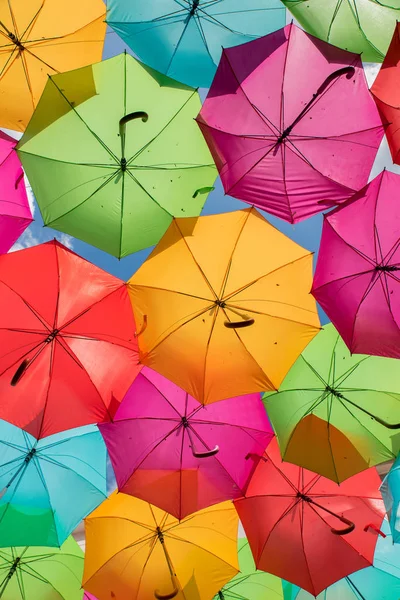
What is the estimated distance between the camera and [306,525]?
6.14 m

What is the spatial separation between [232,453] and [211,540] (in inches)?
49.5

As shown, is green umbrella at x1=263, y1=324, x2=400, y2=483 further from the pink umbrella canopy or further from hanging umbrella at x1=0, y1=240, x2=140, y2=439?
hanging umbrella at x1=0, y1=240, x2=140, y2=439

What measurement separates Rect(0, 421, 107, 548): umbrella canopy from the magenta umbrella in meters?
0.88

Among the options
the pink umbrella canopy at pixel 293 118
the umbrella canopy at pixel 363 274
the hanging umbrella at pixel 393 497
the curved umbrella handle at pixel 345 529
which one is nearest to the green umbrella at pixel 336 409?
the hanging umbrella at pixel 393 497

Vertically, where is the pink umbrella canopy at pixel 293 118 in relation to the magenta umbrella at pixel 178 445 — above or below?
above

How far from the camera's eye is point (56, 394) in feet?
18.0

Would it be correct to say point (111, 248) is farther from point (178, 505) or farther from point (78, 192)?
point (178, 505)

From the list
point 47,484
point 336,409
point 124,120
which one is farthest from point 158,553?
point 124,120

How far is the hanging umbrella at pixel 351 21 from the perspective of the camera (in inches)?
243

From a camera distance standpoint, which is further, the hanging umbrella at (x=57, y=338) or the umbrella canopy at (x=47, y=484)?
the umbrella canopy at (x=47, y=484)

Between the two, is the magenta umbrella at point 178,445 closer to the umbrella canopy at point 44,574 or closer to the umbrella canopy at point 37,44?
the umbrella canopy at point 44,574

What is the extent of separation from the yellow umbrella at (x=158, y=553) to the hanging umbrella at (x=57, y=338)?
174 cm

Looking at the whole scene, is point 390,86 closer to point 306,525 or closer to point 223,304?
point 223,304

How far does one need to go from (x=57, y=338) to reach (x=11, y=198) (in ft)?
6.80
